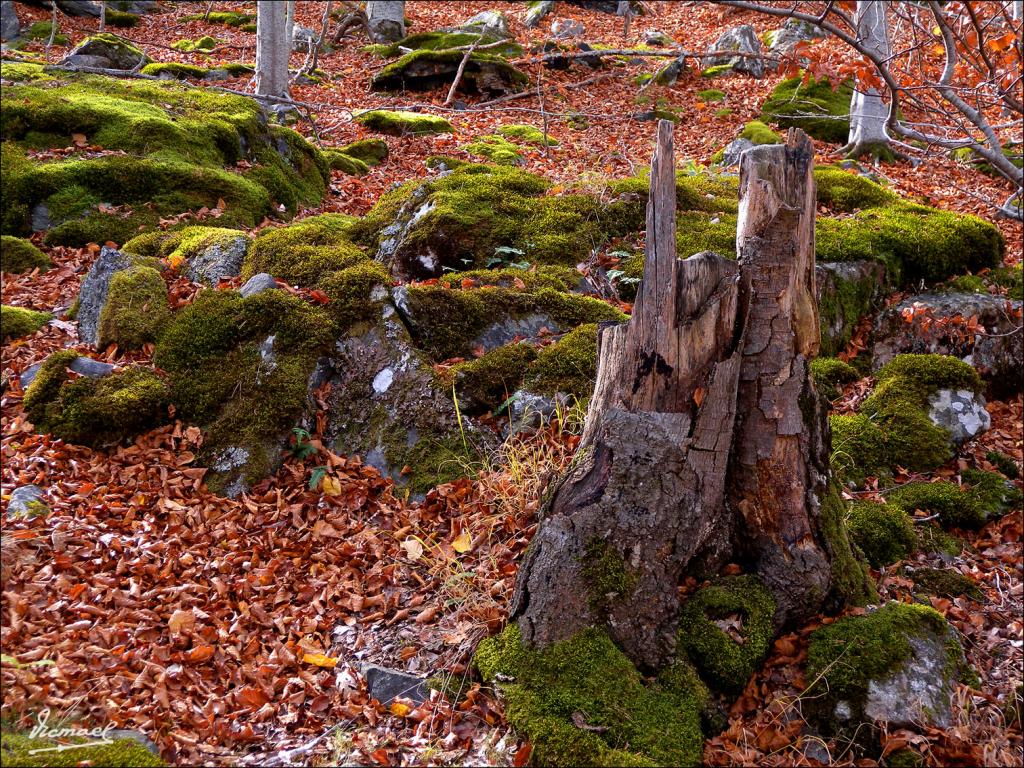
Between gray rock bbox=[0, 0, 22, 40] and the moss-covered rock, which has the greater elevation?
gray rock bbox=[0, 0, 22, 40]

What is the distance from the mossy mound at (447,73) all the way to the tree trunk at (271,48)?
9.73 ft

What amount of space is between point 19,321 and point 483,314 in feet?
12.1

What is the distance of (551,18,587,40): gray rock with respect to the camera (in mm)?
19672

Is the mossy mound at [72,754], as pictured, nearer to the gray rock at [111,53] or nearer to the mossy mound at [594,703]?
the mossy mound at [594,703]

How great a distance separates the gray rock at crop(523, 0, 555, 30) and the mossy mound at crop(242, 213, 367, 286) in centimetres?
1639

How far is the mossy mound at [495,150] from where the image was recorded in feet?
35.4

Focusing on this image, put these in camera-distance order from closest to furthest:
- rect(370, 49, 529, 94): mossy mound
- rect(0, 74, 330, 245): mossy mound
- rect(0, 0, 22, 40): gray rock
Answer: rect(0, 74, 330, 245): mossy mound, rect(370, 49, 529, 94): mossy mound, rect(0, 0, 22, 40): gray rock

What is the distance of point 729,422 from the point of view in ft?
Result: 12.1

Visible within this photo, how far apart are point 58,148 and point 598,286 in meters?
6.23

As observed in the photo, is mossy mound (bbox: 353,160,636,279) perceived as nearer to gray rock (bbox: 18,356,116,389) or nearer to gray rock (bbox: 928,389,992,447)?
gray rock (bbox: 18,356,116,389)

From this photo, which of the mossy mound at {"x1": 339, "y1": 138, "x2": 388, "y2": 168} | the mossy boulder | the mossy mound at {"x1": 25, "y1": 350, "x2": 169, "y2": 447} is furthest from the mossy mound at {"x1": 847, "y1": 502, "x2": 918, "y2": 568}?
the mossy mound at {"x1": 339, "y1": 138, "x2": 388, "y2": 168}

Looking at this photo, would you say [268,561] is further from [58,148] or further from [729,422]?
[58,148]

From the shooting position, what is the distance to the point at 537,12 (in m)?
21.1

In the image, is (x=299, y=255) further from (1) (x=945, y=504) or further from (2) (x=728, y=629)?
(1) (x=945, y=504)
